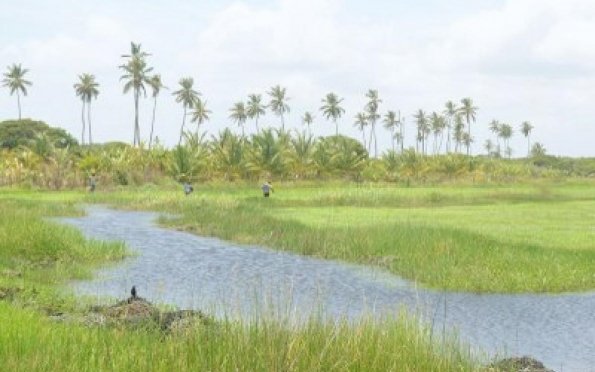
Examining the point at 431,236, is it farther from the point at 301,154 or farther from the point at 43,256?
the point at 301,154

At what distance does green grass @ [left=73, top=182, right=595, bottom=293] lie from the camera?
22875mm

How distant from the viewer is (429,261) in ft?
81.6

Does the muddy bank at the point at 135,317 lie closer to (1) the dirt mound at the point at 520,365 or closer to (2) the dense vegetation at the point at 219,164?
(1) the dirt mound at the point at 520,365

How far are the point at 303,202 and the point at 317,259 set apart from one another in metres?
24.2

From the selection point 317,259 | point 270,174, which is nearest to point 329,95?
point 270,174

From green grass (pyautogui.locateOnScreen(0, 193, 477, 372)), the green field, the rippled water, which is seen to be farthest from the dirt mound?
green grass (pyautogui.locateOnScreen(0, 193, 477, 372))

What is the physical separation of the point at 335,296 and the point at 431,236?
8.51 m

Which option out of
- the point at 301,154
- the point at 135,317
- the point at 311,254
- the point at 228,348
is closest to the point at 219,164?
the point at 301,154

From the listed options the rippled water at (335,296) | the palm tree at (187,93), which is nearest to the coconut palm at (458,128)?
the palm tree at (187,93)

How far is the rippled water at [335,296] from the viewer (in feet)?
50.9

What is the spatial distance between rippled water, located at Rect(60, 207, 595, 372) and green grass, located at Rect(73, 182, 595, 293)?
112 cm

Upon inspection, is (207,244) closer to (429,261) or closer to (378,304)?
(429,261)

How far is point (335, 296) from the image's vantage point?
2062 centimetres

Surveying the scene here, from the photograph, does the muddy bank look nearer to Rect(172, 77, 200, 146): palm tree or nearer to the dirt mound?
the dirt mound
